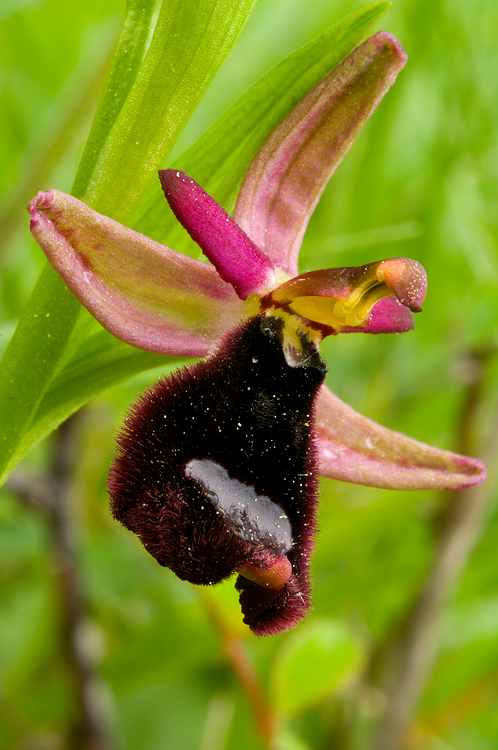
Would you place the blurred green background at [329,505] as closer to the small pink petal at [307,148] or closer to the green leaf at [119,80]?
the small pink petal at [307,148]

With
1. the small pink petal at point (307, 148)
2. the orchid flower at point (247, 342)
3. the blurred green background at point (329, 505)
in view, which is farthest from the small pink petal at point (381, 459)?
the blurred green background at point (329, 505)

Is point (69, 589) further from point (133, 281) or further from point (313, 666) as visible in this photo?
point (133, 281)

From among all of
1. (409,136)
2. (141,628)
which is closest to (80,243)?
(141,628)

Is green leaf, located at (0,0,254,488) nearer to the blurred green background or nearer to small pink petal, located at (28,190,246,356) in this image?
small pink petal, located at (28,190,246,356)

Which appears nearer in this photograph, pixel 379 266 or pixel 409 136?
pixel 379 266

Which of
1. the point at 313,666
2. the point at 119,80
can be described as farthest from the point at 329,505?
the point at 119,80

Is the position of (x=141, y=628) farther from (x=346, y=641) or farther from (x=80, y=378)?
(x=80, y=378)

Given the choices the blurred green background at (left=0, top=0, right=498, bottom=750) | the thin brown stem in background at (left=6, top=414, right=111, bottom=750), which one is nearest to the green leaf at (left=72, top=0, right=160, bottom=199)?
the blurred green background at (left=0, top=0, right=498, bottom=750)
